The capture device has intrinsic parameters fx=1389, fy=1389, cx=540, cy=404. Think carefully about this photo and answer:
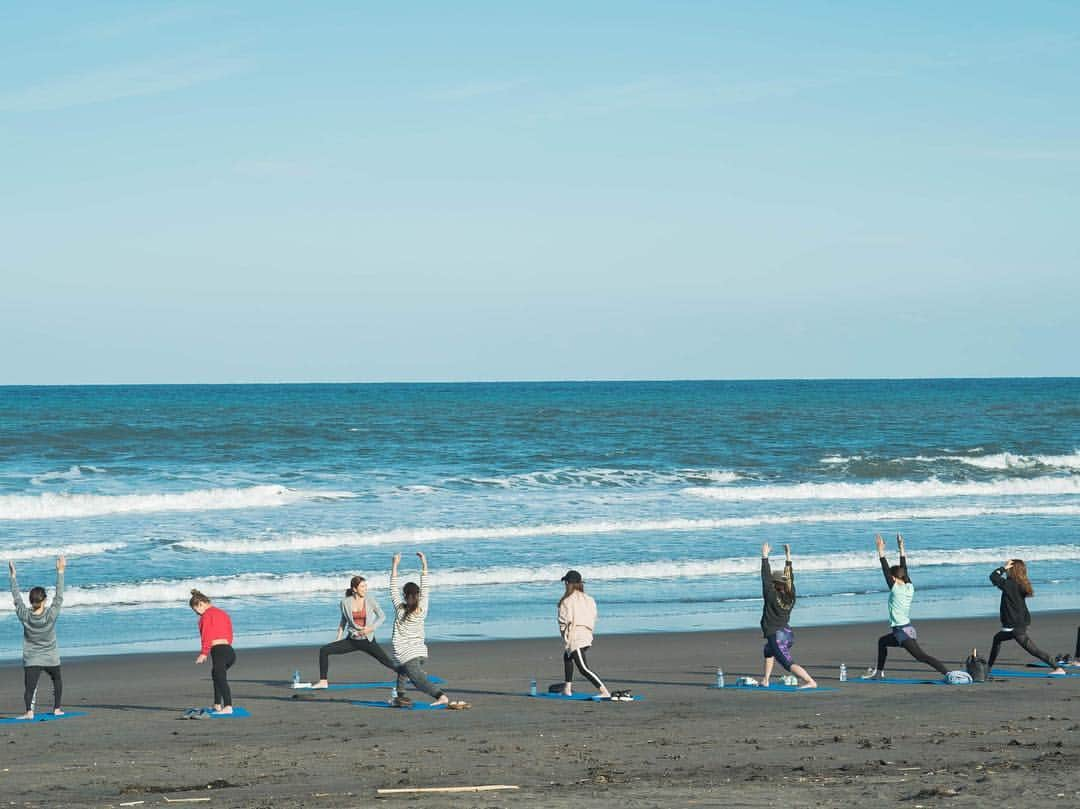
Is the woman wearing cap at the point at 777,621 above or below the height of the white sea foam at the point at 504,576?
above

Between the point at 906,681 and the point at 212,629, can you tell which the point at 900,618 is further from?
the point at 212,629

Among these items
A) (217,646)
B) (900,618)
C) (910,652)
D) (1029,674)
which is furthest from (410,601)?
(1029,674)

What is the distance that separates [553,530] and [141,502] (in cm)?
1212

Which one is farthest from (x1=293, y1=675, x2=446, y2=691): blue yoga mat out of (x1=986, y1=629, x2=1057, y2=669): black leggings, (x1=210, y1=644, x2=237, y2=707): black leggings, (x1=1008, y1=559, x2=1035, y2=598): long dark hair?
(x1=1008, y1=559, x2=1035, y2=598): long dark hair

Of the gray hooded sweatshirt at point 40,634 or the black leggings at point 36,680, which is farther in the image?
the gray hooded sweatshirt at point 40,634

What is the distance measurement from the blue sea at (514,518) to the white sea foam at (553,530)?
124 mm

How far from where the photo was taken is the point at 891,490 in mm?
42875

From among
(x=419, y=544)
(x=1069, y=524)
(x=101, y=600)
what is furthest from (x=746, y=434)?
(x=101, y=600)

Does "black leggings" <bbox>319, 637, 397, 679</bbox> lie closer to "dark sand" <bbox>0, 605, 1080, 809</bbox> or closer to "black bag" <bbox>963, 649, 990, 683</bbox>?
"dark sand" <bbox>0, 605, 1080, 809</bbox>

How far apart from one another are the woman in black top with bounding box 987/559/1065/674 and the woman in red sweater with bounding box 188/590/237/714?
8.18 metres

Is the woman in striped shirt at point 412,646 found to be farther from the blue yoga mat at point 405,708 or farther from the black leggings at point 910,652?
the black leggings at point 910,652

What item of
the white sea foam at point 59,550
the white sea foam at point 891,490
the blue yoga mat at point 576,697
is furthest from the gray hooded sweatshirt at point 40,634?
the white sea foam at point 891,490

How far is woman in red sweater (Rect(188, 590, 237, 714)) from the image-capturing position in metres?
13.4

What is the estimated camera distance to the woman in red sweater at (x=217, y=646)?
1335 cm
